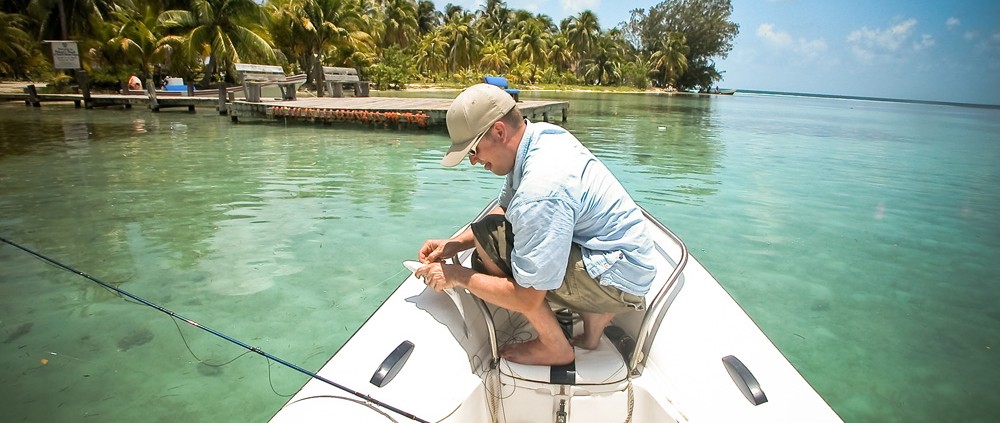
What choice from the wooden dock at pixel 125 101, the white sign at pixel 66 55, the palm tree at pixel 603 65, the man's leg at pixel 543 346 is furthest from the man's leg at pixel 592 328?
the palm tree at pixel 603 65

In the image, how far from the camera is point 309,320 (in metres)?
3.73

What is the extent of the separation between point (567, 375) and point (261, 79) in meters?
22.0

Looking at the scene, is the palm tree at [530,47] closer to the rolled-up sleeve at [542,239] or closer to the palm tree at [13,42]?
the palm tree at [13,42]

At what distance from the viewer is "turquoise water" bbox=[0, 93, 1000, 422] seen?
3010mm

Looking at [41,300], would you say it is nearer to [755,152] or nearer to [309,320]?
[309,320]

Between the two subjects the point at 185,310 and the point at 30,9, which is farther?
the point at 30,9

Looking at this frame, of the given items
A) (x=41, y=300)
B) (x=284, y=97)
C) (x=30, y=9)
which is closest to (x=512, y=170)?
(x=41, y=300)

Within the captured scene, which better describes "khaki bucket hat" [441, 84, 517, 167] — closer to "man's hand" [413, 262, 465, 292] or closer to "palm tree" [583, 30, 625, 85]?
"man's hand" [413, 262, 465, 292]

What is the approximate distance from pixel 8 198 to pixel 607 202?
27.0 feet

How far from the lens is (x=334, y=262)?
4.80m

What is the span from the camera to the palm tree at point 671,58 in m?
70.8

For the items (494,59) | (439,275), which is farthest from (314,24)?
(439,275)

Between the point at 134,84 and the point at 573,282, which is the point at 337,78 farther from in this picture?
the point at 573,282

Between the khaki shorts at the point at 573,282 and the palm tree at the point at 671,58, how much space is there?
75443mm
